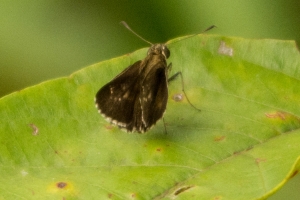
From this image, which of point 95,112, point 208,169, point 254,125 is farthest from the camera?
point 95,112

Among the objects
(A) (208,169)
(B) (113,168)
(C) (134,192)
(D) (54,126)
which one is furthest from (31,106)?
(A) (208,169)

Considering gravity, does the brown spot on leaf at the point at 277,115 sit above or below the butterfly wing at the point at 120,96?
below

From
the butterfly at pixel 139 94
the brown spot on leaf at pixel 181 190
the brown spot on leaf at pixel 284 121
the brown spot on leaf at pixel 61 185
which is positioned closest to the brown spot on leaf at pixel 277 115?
the brown spot on leaf at pixel 284 121

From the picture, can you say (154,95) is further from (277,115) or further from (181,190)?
(181,190)

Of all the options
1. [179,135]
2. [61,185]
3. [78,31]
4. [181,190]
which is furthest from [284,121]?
[78,31]

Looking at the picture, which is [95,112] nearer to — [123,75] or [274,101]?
[123,75]

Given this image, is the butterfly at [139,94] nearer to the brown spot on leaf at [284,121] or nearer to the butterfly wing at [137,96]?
the butterfly wing at [137,96]
